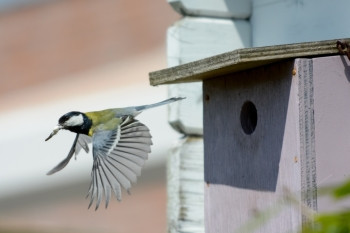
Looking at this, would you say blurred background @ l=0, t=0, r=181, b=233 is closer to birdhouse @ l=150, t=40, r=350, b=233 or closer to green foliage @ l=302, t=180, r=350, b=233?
birdhouse @ l=150, t=40, r=350, b=233

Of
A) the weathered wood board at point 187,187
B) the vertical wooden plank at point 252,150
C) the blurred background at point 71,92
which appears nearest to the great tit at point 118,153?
the weathered wood board at point 187,187

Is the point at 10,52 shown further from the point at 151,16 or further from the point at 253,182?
the point at 253,182

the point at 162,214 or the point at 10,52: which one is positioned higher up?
the point at 10,52

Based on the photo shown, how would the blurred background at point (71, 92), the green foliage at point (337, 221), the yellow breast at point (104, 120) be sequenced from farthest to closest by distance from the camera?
the blurred background at point (71, 92)
the yellow breast at point (104, 120)
the green foliage at point (337, 221)

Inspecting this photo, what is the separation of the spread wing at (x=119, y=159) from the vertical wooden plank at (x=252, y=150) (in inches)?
9.1

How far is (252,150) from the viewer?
1796mm

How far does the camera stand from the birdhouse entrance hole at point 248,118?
72.2 inches

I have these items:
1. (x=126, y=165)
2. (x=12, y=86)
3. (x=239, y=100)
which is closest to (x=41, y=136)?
(x=12, y=86)

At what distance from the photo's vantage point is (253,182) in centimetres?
179

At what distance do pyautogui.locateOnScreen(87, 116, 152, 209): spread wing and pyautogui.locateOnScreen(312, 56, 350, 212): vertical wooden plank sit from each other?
57cm

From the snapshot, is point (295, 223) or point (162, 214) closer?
point (295, 223)

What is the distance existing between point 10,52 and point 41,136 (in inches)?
63.1

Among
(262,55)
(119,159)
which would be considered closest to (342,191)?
(262,55)

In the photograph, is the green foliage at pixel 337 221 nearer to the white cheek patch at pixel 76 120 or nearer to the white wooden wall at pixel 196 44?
the white wooden wall at pixel 196 44
